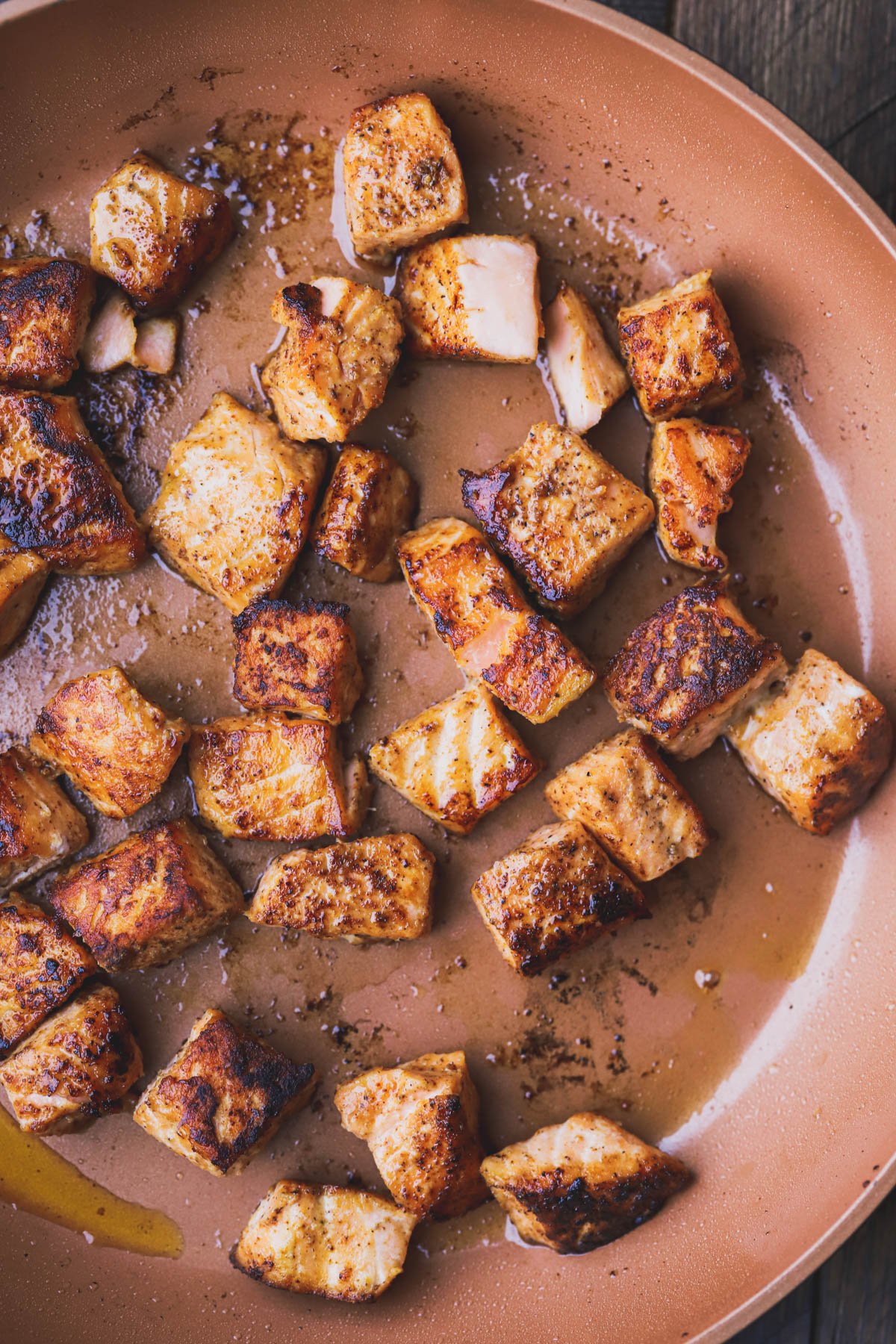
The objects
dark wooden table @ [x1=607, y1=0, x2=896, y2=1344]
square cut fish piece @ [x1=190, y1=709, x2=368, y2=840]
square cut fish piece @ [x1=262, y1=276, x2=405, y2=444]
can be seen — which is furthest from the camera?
dark wooden table @ [x1=607, y1=0, x2=896, y2=1344]

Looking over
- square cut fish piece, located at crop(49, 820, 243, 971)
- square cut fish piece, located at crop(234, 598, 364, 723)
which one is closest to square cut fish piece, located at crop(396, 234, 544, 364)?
square cut fish piece, located at crop(234, 598, 364, 723)

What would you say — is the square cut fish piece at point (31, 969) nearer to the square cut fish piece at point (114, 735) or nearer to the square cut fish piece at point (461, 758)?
the square cut fish piece at point (114, 735)

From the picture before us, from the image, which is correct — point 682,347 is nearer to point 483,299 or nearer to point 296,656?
point 483,299

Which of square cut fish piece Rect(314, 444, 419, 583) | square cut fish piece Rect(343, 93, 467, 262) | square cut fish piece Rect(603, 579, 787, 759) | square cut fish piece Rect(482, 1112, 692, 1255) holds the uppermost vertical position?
square cut fish piece Rect(343, 93, 467, 262)

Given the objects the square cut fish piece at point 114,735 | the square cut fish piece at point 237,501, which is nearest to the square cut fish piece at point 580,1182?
the square cut fish piece at point 114,735

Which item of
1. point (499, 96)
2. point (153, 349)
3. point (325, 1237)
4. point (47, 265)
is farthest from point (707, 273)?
point (325, 1237)

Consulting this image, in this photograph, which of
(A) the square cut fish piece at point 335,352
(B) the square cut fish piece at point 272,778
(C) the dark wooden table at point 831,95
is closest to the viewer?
(A) the square cut fish piece at point 335,352

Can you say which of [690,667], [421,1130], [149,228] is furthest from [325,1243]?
[149,228]

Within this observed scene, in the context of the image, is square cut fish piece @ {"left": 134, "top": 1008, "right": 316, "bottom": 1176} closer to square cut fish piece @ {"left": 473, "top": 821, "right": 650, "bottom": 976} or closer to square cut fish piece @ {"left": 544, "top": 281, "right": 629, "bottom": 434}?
square cut fish piece @ {"left": 473, "top": 821, "right": 650, "bottom": 976}
